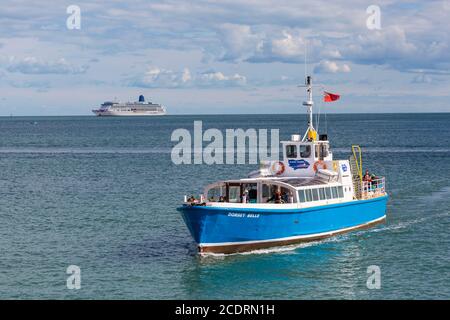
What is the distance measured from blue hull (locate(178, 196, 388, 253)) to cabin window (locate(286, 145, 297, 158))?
4875 millimetres

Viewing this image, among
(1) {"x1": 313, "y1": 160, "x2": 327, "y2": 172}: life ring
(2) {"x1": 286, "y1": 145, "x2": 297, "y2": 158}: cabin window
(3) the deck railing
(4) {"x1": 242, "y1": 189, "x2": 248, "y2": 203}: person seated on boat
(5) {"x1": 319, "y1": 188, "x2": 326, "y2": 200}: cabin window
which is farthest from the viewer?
(3) the deck railing

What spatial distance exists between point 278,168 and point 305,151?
2137 millimetres

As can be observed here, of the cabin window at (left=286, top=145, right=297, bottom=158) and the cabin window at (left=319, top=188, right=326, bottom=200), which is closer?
the cabin window at (left=319, top=188, right=326, bottom=200)

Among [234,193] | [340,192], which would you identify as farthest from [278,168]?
[234,193]

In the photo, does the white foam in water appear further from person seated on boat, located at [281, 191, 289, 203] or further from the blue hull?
A: person seated on boat, located at [281, 191, 289, 203]

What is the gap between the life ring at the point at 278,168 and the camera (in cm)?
4656

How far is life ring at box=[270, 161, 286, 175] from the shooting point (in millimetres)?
46562

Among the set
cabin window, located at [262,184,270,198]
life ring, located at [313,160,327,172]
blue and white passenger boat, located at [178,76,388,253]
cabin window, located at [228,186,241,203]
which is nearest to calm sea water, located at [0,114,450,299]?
blue and white passenger boat, located at [178,76,388,253]

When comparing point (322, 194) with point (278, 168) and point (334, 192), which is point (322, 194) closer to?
point (334, 192)

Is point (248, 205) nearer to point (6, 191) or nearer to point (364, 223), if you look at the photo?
point (364, 223)

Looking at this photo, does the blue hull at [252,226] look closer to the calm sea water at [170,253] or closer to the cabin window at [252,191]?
the calm sea water at [170,253]

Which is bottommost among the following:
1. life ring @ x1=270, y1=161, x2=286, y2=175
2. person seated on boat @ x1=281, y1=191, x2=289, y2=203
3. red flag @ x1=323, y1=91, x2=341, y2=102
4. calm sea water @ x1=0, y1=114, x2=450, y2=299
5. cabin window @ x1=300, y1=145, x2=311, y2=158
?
calm sea water @ x1=0, y1=114, x2=450, y2=299

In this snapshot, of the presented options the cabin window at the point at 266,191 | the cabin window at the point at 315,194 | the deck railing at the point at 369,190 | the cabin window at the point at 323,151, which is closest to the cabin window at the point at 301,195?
the cabin window at the point at 315,194

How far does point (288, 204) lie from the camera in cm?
4031
